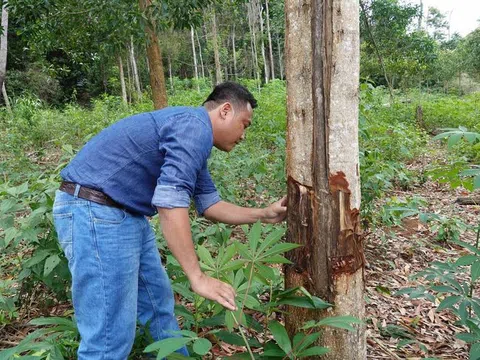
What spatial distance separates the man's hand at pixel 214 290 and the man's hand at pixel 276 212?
532 mm

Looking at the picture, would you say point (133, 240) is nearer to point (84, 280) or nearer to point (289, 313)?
point (84, 280)

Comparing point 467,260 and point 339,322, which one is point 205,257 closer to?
point 339,322

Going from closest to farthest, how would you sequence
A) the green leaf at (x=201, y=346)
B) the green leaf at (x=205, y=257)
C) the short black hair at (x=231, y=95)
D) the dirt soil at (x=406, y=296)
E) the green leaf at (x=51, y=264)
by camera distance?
the green leaf at (x=201, y=346)
the green leaf at (x=205, y=257)
the short black hair at (x=231, y=95)
the green leaf at (x=51, y=264)
the dirt soil at (x=406, y=296)

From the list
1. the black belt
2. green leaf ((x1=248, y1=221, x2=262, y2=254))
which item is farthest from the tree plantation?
the black belt

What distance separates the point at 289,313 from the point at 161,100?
14.7ft

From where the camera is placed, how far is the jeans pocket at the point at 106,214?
1.73m

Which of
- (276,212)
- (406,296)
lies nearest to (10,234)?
(276,212)

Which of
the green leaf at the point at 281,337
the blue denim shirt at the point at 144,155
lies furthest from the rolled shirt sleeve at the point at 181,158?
the green leaf at the point at 281,337

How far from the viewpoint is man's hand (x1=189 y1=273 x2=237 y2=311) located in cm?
147

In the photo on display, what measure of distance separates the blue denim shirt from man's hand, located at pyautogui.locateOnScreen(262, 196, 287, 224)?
394 millimetres

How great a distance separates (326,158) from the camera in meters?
1.65

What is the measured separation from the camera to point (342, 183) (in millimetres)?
1656

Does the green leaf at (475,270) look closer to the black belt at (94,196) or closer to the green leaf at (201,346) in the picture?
the green leaf at (201,346)

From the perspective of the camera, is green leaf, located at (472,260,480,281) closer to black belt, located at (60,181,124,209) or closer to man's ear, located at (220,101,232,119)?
man's ear, located at (220,101,232,119)
